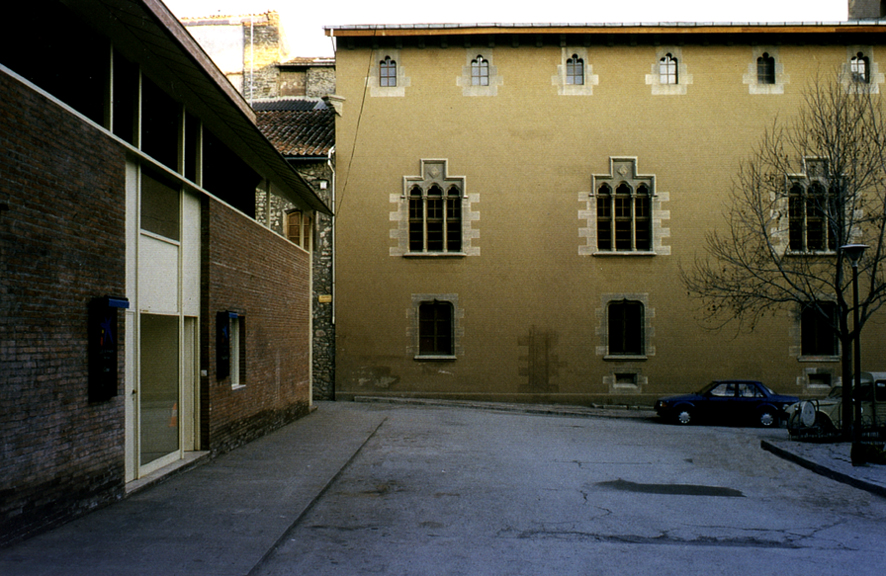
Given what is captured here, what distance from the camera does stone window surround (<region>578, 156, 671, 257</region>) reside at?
2534cm

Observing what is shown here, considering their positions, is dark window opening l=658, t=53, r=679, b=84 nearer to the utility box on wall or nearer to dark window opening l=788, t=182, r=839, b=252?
dark window opening l=788, t=182, r=839, b=252

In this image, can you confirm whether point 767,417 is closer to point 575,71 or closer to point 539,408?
point 539,408

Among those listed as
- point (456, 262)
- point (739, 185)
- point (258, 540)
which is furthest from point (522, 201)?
point (258, 540)

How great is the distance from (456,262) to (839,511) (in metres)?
16.9

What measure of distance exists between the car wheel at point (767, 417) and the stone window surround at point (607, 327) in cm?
487

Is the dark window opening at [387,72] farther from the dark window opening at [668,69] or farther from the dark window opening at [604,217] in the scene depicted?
the dark window opening at [668,69]

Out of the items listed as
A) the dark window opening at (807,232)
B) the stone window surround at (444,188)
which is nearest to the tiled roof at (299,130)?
the stone window surround at (444,188)

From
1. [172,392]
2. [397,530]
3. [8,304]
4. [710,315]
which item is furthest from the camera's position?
[710,315]

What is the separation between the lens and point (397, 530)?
7.99 meters

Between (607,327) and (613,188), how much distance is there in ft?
15.0

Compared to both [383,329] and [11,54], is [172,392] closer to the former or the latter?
[11,54]

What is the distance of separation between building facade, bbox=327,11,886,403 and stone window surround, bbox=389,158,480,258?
1.9 inches

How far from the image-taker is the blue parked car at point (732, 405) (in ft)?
68.3

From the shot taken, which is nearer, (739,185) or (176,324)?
(176,324)
